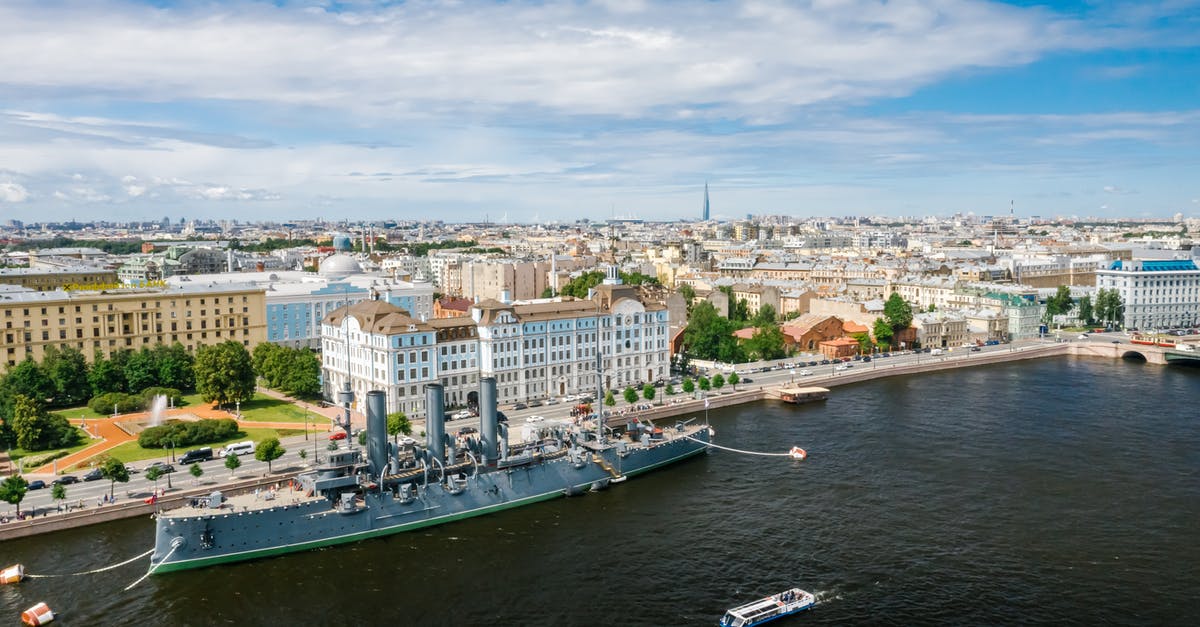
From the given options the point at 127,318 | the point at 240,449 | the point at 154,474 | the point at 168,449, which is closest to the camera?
the point at 154,474

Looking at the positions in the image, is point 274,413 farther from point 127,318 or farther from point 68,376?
point 127,318

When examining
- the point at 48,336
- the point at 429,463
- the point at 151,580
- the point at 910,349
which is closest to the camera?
the point at 151,580

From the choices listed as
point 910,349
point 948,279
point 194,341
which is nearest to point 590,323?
point 194,341

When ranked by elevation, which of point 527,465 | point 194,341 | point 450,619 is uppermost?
point 194,341

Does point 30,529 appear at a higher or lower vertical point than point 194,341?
lower

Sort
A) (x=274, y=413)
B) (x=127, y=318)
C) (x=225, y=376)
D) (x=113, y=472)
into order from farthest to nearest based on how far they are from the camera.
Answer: (x=127, y=318)
(x=274, y=413)
(x=225, y=376)
(x=113, y=472)

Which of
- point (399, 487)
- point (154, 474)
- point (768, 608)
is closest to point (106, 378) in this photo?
point (154, 474)

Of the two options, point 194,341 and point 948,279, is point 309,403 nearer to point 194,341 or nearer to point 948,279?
point 194,341
